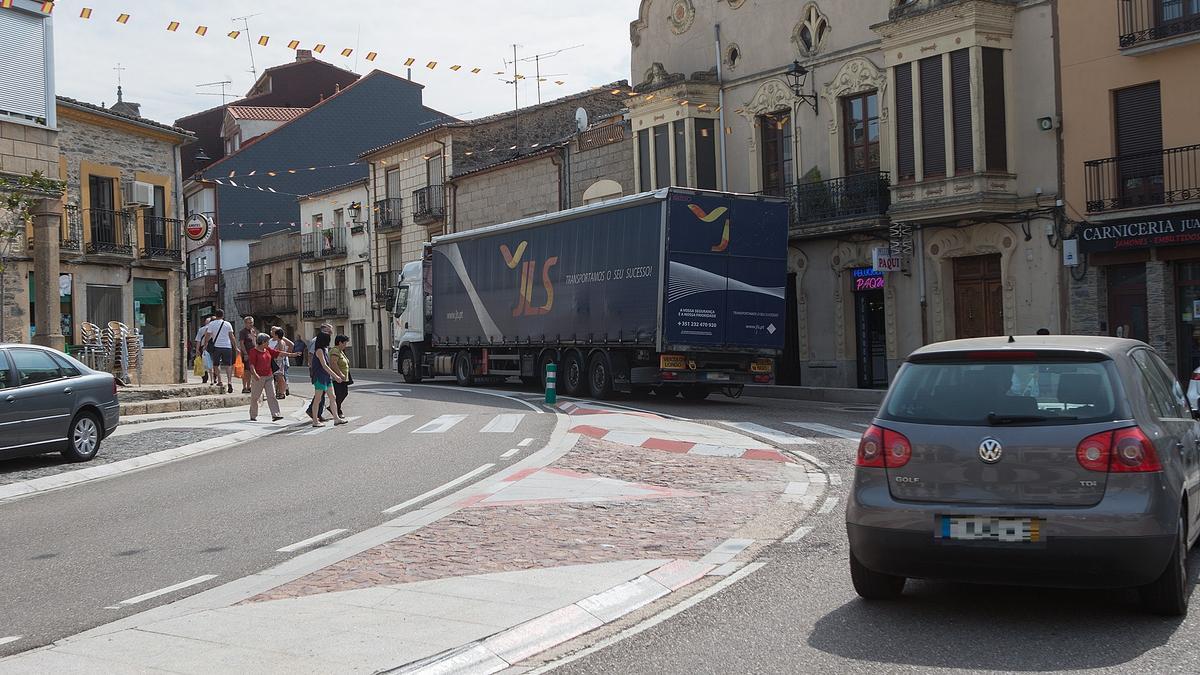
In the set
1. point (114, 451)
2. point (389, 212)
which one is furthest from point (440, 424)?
point (389, 212)

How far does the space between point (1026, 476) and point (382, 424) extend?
→ 1524 centimetres

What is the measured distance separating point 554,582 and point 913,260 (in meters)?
21.9

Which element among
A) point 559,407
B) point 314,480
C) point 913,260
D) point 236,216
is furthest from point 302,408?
point 236,216

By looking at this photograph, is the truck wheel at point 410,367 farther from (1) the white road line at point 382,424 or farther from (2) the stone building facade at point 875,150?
(1) the white road line at point 382,424

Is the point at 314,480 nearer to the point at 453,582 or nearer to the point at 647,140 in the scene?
the point at 453,582

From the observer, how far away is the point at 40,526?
1055 centimetres

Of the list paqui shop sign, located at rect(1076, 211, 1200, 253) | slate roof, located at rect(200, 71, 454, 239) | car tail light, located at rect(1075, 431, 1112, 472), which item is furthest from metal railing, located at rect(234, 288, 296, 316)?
car tail light, located at rect(1075, 431, 1112, 472)

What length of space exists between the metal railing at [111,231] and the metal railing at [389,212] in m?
19.6

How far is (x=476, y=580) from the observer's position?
292 inches

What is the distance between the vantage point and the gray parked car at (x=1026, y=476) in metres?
5.97

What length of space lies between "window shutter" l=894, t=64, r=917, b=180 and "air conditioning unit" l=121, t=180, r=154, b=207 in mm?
19682

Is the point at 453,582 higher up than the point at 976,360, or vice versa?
the point at 976,360

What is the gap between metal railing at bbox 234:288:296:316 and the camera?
62531 mm

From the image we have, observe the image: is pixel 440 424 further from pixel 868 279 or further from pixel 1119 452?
pixel 1119 452
